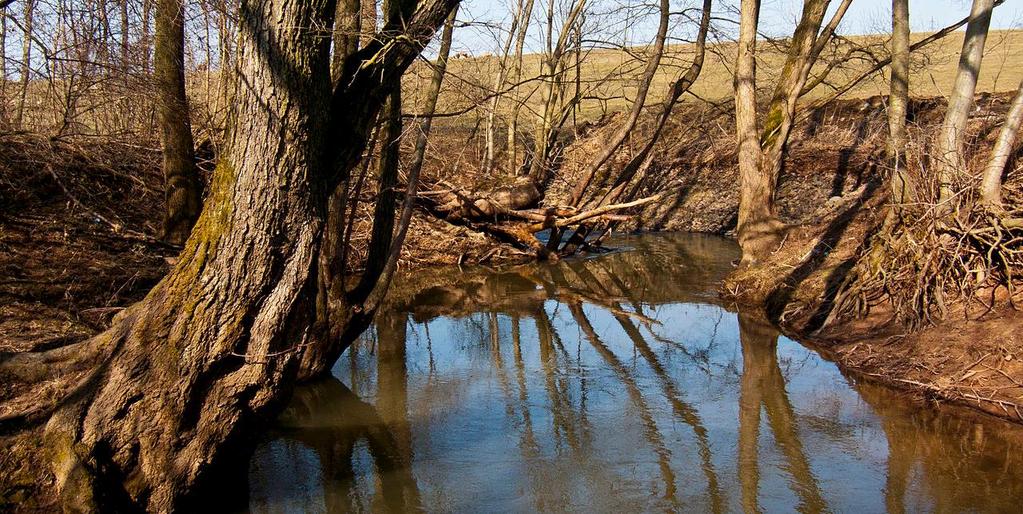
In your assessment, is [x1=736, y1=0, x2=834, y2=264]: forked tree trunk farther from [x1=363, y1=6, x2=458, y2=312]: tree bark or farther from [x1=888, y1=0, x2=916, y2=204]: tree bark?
[x1=363, y1=6, x2=458, y2=312]: tree bark

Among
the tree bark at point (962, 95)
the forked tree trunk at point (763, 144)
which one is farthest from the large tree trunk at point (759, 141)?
the tree bark at point (962, 95)

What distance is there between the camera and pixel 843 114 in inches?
944

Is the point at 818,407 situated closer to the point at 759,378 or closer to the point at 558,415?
the point at 759,378

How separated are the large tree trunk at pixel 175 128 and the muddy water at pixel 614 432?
284cm

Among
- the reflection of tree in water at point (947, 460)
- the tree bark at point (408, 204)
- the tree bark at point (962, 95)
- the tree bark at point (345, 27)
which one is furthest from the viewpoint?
the tree bark at point (962, 95)

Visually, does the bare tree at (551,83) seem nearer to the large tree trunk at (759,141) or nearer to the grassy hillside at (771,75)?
the grassy hillside at (771,75)

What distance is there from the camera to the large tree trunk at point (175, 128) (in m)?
9.72

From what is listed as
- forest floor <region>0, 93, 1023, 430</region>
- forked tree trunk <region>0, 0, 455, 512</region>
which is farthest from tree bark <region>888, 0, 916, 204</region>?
forked tree trunk <region>0, 0, 455, 512</region>

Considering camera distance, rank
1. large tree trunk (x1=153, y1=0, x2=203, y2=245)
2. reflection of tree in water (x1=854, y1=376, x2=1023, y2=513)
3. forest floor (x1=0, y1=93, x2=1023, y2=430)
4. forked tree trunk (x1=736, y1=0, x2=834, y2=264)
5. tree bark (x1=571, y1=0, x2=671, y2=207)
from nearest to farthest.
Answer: reflection of tree in water (x1=854, y1=376, x2=1023, y2=513), forest floor (x1=0, y1=93, x2=1023, y2=430), large tree trunk (x1=153, y1=0, x2=203, y2=245), forked tree trunk (x1=736, y1=0, x2=834, y2=264), tree bark (x1=571, y1=0, x2=671, y2=207)

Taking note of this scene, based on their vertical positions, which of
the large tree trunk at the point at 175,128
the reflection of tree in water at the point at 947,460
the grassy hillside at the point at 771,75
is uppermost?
the grassy hillside at the point at 771,75

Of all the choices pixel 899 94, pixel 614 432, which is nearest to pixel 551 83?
pixel 899 94

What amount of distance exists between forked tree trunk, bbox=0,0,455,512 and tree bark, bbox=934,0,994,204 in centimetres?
638

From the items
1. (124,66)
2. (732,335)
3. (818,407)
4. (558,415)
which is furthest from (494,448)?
(124,66)

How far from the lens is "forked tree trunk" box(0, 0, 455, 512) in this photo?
4.75 m
